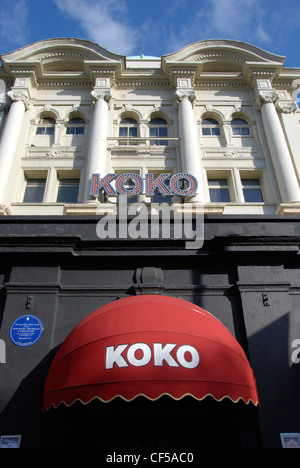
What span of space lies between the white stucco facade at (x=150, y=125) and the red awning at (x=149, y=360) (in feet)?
17.1

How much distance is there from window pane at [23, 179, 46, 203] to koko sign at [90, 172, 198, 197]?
264cm

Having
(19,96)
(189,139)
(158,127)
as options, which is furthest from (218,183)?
(19,96)

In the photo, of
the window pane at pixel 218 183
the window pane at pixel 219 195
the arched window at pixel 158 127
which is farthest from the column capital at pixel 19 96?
the window pane at pixel 219 195

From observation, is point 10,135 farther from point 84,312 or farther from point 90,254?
point 84,312

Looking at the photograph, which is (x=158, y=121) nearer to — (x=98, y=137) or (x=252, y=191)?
(x=98, y=137)

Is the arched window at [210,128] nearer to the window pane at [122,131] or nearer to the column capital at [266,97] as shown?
the column capital at [266,97]

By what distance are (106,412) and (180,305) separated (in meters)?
2.99

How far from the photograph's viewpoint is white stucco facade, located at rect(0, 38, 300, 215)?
41.2ft

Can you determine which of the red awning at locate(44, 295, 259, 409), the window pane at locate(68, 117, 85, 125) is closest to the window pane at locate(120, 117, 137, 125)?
the window pane at locate(68, 117, 85, 125)

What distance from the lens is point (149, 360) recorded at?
6172mm

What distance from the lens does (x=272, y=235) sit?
922cm

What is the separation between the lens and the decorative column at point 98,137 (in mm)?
12352

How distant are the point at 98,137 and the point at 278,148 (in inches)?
282
